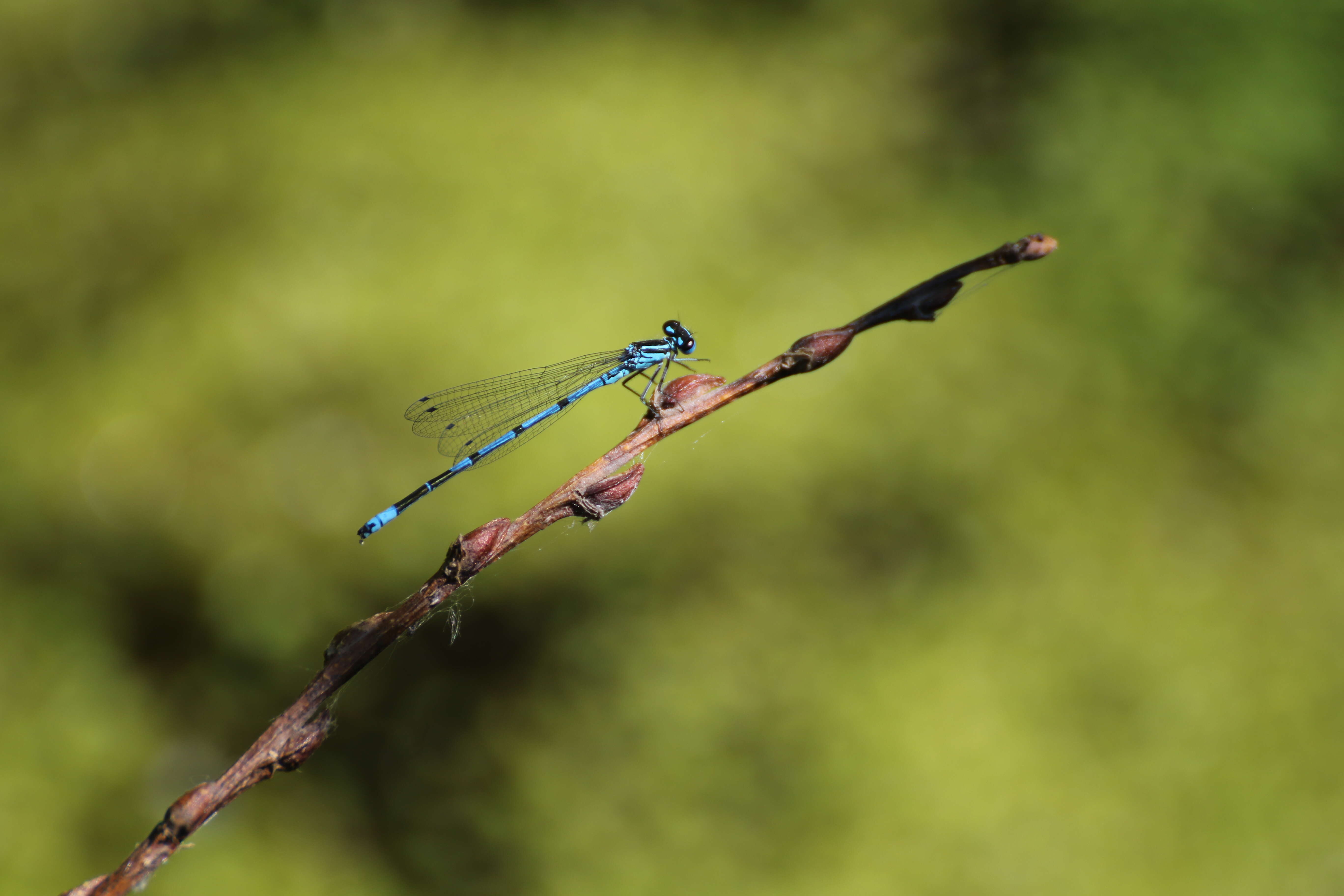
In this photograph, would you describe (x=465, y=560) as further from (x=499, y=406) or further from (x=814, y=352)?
(x=499, y=406)

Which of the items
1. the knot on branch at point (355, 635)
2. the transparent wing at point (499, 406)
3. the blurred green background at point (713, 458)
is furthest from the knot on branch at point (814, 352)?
the blurred green background at point (713, 458)

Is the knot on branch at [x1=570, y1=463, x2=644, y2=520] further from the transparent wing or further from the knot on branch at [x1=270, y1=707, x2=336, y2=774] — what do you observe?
the transparent wing

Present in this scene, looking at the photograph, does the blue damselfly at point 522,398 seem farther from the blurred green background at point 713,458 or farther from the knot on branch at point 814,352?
the knot on branch at point 814,352

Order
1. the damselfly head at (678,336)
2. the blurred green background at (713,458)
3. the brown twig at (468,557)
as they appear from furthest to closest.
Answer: the damselfly head at (678,336) → the blurred green background at (713,458) → the brown twig at (468,557)

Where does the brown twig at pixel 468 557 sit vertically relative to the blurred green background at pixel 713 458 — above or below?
below

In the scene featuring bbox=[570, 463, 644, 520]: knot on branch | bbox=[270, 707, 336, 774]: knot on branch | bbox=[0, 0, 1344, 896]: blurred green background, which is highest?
bbox=[0, 0, 1344, 896]: blurred green background

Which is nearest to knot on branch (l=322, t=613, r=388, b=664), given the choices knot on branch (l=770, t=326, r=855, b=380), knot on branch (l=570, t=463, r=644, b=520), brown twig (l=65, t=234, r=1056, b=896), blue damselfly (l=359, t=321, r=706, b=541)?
brown twig (l=65, t=234, r=1056, b=896)
